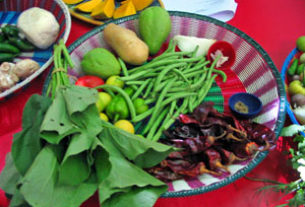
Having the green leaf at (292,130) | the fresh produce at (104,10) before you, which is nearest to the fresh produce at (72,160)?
the green leaf at (292,130)

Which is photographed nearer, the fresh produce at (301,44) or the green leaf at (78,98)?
the green leaf at (78,98)

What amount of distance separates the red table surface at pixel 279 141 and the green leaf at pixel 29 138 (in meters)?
0.26

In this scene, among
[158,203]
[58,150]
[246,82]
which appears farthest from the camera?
[246,82]

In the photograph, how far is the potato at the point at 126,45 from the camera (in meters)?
0.92

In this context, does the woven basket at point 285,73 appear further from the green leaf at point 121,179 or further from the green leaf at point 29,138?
the green leaf at point 29,138

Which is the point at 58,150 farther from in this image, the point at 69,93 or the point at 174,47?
the point at 174,47

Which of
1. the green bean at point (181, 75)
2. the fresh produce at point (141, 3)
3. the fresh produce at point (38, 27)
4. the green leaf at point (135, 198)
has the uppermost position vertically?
the fresh produce at point (141, 3)

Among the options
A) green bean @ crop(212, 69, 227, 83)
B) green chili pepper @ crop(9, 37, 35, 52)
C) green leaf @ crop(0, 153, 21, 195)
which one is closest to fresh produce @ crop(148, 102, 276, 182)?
green bean @ crop(212, 69, 227, 83)

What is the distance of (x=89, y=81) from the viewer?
0.87m

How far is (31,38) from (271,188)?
101cm

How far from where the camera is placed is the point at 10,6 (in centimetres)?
112

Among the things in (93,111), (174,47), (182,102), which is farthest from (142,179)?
A: (174,47)

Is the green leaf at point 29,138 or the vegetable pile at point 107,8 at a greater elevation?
the vegetable pile at point 107,8

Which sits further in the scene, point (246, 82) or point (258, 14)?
point (258, 14)
